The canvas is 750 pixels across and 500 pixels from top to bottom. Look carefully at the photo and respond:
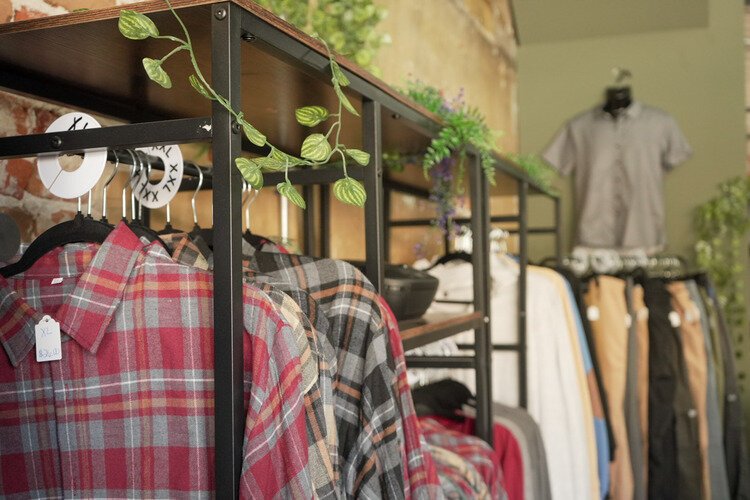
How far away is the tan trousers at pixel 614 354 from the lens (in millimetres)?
2713

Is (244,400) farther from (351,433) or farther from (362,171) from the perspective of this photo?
(362,171)

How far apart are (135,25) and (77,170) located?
0.25 meters

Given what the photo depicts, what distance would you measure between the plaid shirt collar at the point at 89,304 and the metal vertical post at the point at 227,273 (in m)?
0.16

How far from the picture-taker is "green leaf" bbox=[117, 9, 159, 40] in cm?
79

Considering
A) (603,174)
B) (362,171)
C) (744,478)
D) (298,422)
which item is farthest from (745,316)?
(298,422)

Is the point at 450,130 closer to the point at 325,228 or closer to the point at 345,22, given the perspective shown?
the point at 345,22

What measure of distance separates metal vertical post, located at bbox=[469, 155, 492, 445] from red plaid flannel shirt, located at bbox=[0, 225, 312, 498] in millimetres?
1035

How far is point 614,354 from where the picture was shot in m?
2.76

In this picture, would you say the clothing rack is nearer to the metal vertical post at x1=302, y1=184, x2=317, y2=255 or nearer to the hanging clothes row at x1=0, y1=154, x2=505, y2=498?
the metal vertical post at x1=302, y1=184, x2=317, y2=255

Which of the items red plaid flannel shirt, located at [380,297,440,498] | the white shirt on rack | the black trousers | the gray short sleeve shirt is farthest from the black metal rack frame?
the gray short sleeve shirt

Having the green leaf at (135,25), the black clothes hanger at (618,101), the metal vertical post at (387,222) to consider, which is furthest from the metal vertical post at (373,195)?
the black clothes hanger at (618,101)

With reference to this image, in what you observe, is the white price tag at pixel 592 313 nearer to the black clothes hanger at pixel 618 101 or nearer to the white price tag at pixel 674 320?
the white price tag at pixel 674 320

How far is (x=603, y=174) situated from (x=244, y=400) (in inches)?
144

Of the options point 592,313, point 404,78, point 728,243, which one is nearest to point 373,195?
point 404,78
